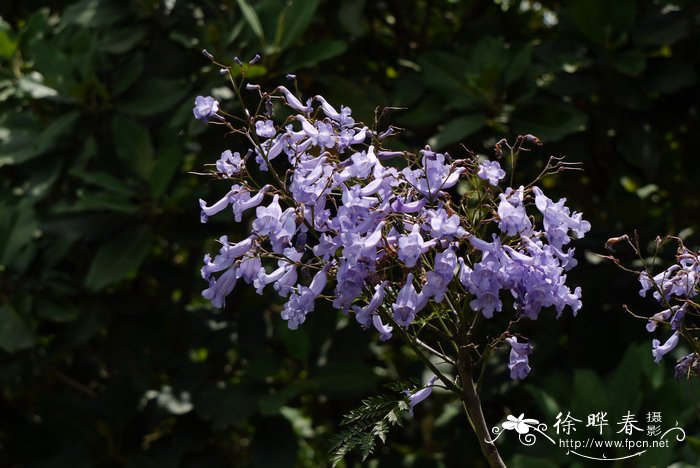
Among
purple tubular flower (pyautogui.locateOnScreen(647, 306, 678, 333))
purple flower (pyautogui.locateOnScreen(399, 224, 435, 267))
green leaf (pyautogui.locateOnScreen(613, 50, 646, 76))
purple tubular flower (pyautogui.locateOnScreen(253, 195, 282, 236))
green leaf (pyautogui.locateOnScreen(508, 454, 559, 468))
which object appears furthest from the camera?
green leaf (pyautogui.locateOnScreen(613, 50, 646, 76))

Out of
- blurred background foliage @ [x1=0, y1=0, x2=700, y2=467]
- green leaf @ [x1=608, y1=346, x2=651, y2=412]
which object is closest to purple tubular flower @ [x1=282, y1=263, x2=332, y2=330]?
green leaf @ [x1=608, y1=346, x2=651, y2=412]

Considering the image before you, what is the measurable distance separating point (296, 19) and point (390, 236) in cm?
235

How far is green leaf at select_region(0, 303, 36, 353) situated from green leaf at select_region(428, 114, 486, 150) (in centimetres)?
152

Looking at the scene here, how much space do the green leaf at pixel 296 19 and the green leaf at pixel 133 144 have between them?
1.92 ft

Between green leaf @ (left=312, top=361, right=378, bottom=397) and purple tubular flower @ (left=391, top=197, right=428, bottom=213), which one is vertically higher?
purple tubular flower @ (left=391, top=197, right=428, bottom=213)

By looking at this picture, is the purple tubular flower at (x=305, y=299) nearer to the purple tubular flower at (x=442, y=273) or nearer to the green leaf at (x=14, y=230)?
the purple tubular flower at (x=442, y=273)

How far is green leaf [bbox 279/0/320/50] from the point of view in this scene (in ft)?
11.6

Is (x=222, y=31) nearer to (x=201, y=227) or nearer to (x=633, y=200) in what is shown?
(x=201, y=227)

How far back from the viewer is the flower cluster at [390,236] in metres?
1.35

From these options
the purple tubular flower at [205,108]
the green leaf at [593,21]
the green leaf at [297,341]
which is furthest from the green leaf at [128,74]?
the purple tubular flower at [205,108]

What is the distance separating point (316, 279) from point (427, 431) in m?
3.05

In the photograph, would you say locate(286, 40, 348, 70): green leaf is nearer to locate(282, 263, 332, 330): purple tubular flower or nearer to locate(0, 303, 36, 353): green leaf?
locate(0, 303, 36, 353): green leaf

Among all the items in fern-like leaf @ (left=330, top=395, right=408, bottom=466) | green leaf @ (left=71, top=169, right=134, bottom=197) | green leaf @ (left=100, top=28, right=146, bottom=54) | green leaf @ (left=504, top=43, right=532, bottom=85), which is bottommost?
green leaf @ (left=71, top=169, right=134, bottom=197)

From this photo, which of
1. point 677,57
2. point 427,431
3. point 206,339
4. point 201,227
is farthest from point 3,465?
point 677,57
